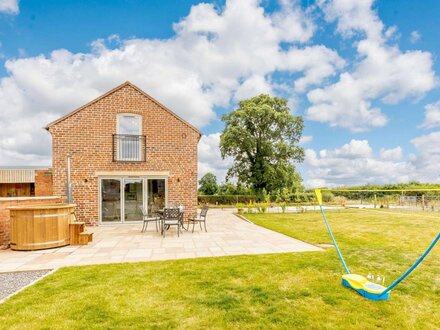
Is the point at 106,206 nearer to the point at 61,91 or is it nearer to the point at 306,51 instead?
the point at 61,91

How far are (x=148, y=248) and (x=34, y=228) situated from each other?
2968 mm

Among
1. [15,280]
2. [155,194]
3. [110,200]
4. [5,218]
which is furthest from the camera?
[155,194]

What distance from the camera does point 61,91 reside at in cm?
1261

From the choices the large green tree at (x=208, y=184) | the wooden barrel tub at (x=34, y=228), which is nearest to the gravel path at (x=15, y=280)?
the wooden barrel tub at (x=34, y=228)

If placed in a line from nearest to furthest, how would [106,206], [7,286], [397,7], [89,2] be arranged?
[7,286] < [397,7] < [89,2] < [106,206]

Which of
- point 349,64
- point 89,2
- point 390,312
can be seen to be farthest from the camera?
point 349,64

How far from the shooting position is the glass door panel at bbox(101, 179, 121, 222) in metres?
11.8

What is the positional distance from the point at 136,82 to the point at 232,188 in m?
18.6

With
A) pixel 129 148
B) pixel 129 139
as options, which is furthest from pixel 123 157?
pixel 129 139

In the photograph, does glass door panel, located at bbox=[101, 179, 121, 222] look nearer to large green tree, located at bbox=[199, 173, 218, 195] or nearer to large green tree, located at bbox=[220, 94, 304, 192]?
large green tree, located at bbox=[220, 94, 304, 192]

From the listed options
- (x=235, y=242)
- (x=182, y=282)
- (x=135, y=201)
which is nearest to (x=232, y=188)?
(x=135, y=201)

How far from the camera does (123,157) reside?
12.1m

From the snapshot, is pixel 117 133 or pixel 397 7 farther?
pixel 117 133

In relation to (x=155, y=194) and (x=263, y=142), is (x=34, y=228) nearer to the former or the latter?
(x=155, y=194)
